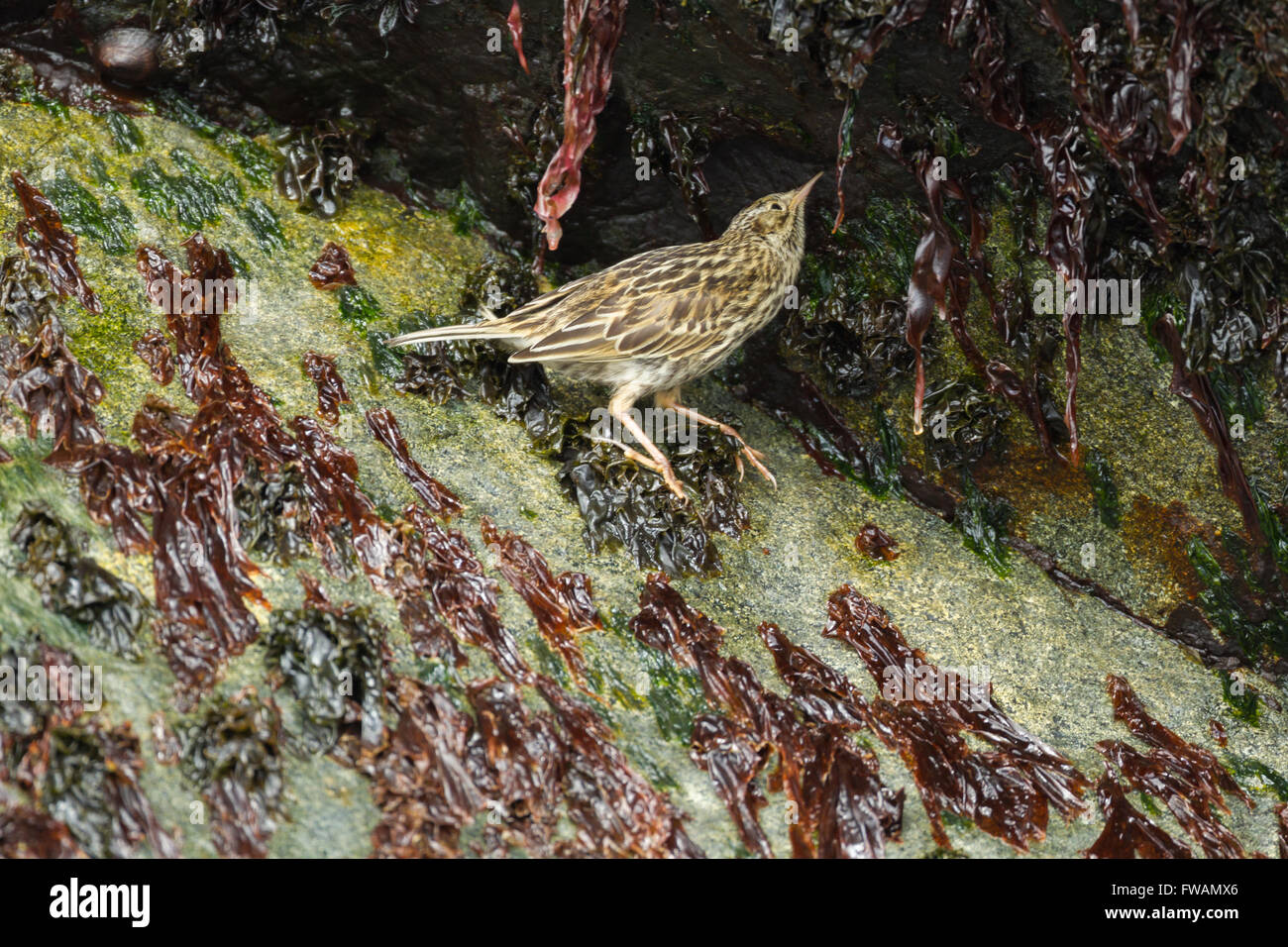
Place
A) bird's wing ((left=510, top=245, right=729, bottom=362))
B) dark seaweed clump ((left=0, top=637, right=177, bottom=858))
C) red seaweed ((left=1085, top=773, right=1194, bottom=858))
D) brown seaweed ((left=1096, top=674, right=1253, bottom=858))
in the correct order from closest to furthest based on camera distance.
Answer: dark seaweed clump ((left=0, top=637, right=177, bottom=858)), red seaweed ((left=1085, top=773, right=1194, bottom=858)), brown seaweed ((left=1096, top=674, right=1253, bottom=858)), bird's wing ((left=510, top=245, right=729, bottom=362))

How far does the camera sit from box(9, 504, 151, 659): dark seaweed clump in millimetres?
3562

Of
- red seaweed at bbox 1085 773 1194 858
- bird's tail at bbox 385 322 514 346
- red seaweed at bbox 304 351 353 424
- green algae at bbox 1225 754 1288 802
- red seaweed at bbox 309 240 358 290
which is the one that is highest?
red seaweed at bbox 309 240 358 290

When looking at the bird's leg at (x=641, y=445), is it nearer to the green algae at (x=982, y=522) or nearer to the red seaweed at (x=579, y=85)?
the red seaweed at (x=579, y=85)

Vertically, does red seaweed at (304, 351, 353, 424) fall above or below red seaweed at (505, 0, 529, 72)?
below

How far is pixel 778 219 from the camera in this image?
534 cm

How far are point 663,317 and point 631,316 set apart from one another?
15cm

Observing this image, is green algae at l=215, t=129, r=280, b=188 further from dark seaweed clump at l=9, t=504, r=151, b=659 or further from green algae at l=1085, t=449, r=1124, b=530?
green algae at l=1085, t=449, r=1124, b=530

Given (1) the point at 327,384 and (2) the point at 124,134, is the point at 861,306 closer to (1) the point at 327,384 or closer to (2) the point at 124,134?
(1) the point at 327,384

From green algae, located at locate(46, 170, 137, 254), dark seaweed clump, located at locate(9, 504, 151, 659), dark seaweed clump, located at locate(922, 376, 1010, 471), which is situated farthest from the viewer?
dark seaweed clump, located at locate(922, 376, 1010, 471)

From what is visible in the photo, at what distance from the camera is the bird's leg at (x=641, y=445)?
198 inches

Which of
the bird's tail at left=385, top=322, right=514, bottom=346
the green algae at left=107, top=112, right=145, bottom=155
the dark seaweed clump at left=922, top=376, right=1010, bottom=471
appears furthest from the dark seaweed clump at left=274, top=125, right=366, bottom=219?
the dark seaweed clump at left=922, top=376, right=1010, bottom=471

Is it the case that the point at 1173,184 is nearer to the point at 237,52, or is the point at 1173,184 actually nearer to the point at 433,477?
the point at 433,477

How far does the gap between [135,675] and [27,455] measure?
106cm

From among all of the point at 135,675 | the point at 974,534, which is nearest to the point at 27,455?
the point at 135,675
